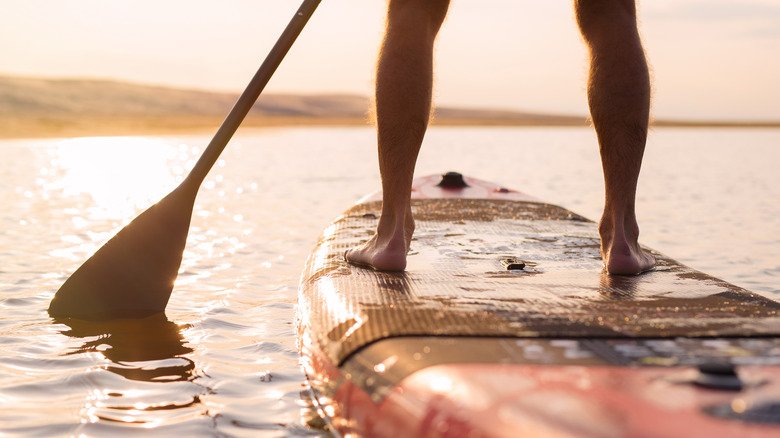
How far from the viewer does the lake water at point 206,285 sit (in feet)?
7.68

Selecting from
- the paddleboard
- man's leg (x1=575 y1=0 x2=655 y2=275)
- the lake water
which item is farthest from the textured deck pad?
the lake water

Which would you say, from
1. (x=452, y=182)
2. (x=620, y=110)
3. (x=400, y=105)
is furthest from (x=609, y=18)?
(x=452, y=182)

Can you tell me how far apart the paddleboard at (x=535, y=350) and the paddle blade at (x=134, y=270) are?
2.26 ft

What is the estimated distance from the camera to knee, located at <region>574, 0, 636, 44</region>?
2.65 meters

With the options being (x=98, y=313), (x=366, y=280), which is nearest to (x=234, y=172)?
(x=98, y=313)

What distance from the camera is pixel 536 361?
5.21 feet

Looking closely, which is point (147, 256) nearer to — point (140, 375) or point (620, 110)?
point (140, 375)

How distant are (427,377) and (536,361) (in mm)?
211

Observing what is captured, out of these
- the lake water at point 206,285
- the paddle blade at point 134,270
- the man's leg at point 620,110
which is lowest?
the lake water at point 206,285

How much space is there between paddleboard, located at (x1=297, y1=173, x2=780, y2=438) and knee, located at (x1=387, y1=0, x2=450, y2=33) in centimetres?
78

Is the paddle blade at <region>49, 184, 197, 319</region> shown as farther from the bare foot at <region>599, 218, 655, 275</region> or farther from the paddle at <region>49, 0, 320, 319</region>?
A: the bare foot at <region>599, 218, 655, 275</region>

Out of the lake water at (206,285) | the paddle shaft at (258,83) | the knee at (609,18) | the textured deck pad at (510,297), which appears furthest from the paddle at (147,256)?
the knee at (609,18)

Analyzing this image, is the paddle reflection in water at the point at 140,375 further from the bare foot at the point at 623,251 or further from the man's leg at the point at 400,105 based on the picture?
the bare foot at the point at 623,251

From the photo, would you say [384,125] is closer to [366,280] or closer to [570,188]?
[366,280]
